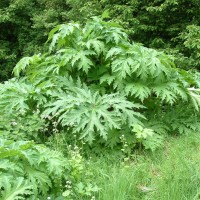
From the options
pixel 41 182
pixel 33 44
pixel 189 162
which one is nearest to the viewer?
pixel 41 182

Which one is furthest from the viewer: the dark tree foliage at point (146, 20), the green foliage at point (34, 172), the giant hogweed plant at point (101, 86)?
the dark tree foliage at point (146, 20)

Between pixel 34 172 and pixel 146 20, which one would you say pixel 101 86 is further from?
pixel 146 20

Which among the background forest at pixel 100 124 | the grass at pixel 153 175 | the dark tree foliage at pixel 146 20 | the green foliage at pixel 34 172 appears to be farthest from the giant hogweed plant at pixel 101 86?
the dark tree foliage at pixel 146 20

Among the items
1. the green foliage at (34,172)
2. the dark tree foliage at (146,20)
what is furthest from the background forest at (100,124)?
the dark tree foliage at (146,20)

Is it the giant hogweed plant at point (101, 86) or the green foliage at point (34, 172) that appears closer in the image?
the green foliage at point (34, 172)

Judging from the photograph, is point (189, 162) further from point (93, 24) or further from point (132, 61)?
point (93, 24)

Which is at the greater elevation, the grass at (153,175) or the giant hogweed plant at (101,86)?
the giant hogweed plant at (101,86)

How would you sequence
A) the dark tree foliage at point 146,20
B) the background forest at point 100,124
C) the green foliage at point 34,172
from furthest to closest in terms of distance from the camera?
the dark tree foliage at point 146,20 → the background forest at point 100,124 → the green foliage at point 34,172

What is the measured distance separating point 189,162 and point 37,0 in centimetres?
1046

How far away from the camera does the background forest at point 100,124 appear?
2.55 meters

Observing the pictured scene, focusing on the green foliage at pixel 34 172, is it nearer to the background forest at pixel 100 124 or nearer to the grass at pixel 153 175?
the background forest at pixel 100 124

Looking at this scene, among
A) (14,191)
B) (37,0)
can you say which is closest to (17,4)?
(37,0)

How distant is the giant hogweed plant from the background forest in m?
0.01

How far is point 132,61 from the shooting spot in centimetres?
367
